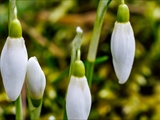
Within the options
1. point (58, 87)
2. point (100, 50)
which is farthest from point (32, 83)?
point (100, 50)

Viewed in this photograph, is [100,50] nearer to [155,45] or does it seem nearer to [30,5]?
[155,45]

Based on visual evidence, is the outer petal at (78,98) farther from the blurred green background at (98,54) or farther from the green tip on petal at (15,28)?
the blurred green background at (98,54)

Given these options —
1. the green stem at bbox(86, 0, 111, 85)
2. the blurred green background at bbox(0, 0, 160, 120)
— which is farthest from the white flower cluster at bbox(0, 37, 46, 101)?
the blurred green background at bbox(0, 0, 160, 120)

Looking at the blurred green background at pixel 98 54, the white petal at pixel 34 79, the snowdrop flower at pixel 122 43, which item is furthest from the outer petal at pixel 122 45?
the blurred green background at pixel 98 54

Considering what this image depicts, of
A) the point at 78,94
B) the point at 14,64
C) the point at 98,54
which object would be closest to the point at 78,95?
the point at 78,94

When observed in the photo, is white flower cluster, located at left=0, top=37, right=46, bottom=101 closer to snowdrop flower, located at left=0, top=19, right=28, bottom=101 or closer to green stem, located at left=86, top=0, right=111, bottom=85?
snowdrop flower, located at left=0, top=19, right=28, bottom=101

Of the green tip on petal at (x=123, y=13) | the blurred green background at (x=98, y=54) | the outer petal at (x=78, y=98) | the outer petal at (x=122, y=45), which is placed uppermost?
the green tip on petal at (x=123, y=13)

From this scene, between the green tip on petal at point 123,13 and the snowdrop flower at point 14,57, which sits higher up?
the green tip on petal at point 123,13

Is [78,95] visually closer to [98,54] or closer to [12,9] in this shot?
[12,9]
